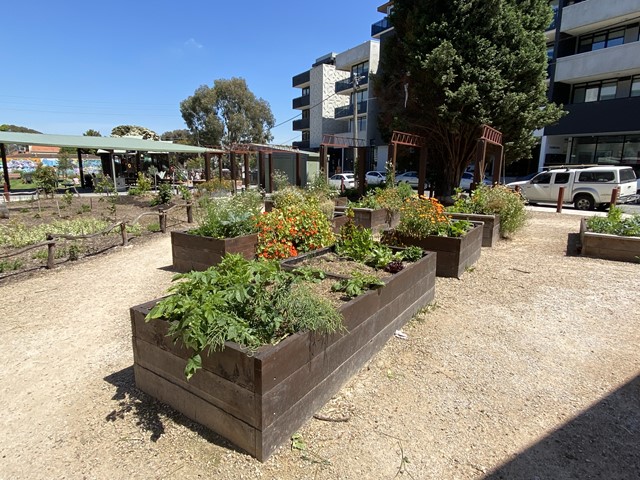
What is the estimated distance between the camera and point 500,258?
7383mm

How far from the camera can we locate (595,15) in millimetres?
22875

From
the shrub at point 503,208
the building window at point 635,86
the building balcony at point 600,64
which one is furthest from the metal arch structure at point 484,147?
the building window at point 635,86

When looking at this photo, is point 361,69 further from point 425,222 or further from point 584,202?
point 425,222

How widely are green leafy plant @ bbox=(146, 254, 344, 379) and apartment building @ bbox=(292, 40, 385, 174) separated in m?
33.9

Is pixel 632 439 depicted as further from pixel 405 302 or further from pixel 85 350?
pixel 85 350

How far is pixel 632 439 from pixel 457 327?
1.87m

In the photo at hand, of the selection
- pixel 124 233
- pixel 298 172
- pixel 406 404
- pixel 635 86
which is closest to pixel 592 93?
pixel 635 86

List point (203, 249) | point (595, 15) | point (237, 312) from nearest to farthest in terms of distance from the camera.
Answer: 1. point (237, 312)
2. point (203, 249)
3. point (595, 15)

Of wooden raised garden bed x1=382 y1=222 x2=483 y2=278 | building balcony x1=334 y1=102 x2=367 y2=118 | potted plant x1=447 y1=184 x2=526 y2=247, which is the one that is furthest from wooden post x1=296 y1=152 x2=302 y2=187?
building balcony x1=334 y1=102 x2=367 y2=118

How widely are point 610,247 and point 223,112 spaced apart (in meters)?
53.8

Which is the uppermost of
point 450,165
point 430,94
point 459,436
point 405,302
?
point 430,94

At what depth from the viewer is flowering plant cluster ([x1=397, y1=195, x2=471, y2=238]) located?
6156 millimetres

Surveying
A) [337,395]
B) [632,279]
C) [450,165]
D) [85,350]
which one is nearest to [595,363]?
[337,395]

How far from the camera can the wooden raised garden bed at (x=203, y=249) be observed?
5.80 meters
